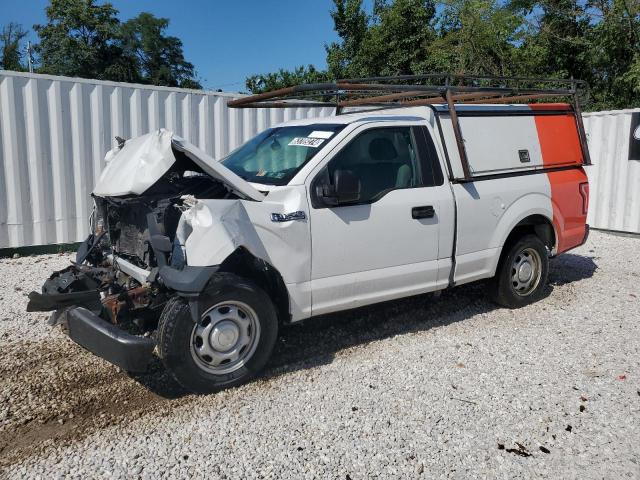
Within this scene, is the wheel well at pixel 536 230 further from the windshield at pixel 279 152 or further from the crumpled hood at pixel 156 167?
the crumpled hood at pixel 156 167

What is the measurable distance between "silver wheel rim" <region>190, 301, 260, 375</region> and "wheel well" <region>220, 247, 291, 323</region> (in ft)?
1.00

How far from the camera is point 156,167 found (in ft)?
13.9

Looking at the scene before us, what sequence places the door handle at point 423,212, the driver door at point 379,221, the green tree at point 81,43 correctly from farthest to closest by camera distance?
the green tree at point 81,43, the door handle at point 423,212, the driver door at point 379,221

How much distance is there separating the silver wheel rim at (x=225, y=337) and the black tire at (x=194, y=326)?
27 mm

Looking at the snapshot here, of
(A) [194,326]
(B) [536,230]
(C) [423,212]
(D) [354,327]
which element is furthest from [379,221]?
(B) [536,230]

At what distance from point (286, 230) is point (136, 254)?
124cm

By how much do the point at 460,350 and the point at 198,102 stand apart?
6.54 metres

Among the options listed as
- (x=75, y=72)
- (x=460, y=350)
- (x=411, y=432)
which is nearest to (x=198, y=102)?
(x=460, y=350)

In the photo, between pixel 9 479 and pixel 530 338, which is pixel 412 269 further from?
pixel 9 479

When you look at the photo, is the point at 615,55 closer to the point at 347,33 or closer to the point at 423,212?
the point at 347,33

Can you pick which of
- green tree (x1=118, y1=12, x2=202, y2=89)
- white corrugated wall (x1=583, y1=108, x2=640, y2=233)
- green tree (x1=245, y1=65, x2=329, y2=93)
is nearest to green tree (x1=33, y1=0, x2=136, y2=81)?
green tree (x1=118, y1=12, x2=202, y2=89)

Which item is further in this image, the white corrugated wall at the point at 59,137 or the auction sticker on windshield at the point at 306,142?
the white corrugated wall at the point at 59,137

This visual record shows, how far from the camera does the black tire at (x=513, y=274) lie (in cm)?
607

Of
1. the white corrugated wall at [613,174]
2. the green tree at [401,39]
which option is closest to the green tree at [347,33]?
the green tree at [401,39]
